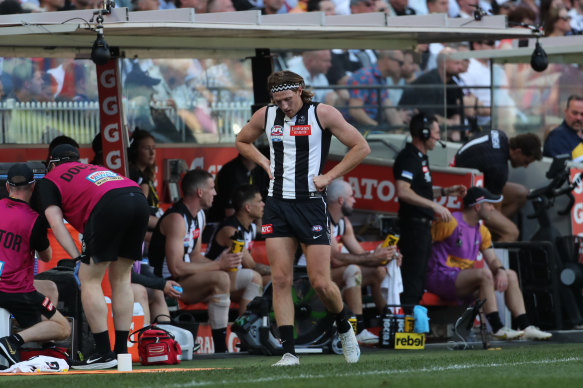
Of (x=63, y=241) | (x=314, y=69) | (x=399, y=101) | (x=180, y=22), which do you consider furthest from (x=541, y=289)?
(x=63, y=241)

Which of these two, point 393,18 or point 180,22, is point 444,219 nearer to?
point 393,18

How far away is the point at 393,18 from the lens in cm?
1122

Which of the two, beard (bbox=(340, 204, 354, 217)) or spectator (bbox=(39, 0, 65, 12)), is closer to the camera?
beard (bbox=(340, 204, 354, 217))

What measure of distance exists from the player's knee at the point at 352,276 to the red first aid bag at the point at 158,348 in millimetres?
2323

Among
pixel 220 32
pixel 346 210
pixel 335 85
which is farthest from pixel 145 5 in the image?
pixel 346 210

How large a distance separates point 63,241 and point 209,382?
197 cm

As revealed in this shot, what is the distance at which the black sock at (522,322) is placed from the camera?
12102 millimetres

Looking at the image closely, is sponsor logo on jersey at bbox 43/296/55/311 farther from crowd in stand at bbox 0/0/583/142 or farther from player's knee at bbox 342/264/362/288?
crowd in stand at bbox 0/0/583/142

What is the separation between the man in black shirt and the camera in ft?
37.9

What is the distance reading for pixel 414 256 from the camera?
11562 millimetres

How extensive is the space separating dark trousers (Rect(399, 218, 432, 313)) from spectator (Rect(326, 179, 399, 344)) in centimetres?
20

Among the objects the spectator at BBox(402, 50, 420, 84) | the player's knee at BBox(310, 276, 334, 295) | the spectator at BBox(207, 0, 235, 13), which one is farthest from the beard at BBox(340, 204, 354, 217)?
the spectator at BBox(207, 0, 235, 13)

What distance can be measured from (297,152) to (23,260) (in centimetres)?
205

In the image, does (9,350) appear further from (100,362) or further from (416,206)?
(416,206)
